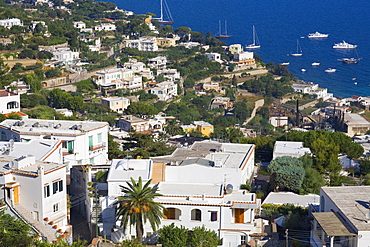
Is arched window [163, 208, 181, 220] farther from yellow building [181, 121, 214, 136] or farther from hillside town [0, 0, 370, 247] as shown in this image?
yellow building [181, 121, 214, 136]

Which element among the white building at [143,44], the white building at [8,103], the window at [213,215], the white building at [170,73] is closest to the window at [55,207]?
the window at [213,215]

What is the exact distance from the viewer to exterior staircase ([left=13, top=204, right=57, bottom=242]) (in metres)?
11.4

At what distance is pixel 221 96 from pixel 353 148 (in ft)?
93.9

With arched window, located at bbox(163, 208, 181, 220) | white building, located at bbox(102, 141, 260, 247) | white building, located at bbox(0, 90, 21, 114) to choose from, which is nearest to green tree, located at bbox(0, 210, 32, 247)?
white building, located at bbox(102, 141, 260, 247)

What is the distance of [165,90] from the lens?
44.7 m

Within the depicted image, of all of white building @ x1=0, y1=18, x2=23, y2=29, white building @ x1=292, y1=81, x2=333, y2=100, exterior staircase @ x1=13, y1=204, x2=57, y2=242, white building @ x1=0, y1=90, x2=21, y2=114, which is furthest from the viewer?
white building @ x1=292, y1=81, x2=333, y2=100

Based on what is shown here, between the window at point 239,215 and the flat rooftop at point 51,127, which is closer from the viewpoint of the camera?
the window at point 239,215

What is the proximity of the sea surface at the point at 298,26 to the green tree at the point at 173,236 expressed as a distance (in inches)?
1931

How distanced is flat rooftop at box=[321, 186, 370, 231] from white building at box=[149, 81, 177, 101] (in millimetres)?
32134

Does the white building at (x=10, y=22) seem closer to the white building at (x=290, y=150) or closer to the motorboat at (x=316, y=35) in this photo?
the white building at (x=290, y=150)

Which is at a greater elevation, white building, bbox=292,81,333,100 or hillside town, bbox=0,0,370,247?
white building, bbox=292,81,333,100

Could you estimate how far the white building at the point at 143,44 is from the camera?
56.8 m

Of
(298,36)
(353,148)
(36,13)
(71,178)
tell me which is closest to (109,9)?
(36,13)

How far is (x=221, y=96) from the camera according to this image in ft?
162
